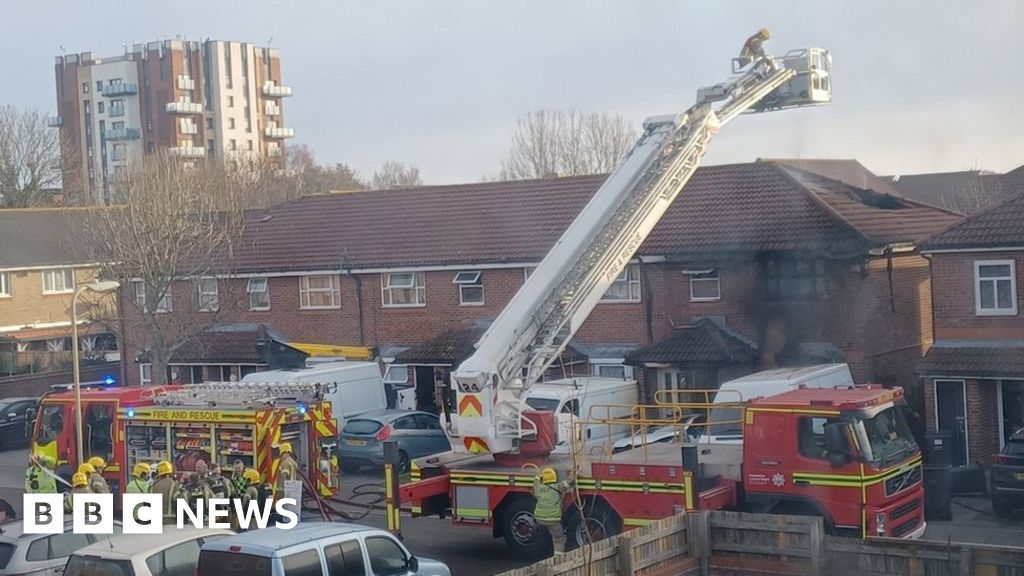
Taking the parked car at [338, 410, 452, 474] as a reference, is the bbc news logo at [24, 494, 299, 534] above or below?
above

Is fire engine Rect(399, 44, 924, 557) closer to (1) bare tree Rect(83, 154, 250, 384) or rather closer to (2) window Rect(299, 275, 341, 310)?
(1) bare tree Rect(83, 154, 250, 384)

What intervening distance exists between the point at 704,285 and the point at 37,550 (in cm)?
1666

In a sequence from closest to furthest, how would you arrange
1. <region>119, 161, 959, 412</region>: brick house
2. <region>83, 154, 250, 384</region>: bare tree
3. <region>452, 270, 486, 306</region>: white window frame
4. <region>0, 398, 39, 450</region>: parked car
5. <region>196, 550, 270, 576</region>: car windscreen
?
<region>196, 550, 270, 576</region>: car windscreen → <region>119, 161, 959, 412</region>: brick house → <region>452, 270, 486, 306</region>: white window frame → <region>83, 154, 250, 384</region>: bare tree → <region>0, 398, 39, 450</region>: parked car

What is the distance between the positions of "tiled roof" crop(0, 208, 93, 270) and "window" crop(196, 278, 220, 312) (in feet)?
39.1

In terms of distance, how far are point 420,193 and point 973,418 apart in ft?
56.7

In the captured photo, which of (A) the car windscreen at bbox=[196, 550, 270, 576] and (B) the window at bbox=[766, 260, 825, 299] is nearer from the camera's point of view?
(A) the car windscreen at bbox=[196, 550, 270, 576]

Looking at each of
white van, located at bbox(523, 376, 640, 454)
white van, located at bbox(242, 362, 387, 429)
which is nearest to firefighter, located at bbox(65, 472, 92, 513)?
white van, located at bbox(523, 376, 640, 454)

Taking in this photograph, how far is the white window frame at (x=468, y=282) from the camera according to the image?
98.0ft

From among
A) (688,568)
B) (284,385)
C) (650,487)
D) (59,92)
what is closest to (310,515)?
(284,385)

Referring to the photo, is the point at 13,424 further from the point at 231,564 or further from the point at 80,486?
the point at 231,564

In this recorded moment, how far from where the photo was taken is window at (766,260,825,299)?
24.8 m

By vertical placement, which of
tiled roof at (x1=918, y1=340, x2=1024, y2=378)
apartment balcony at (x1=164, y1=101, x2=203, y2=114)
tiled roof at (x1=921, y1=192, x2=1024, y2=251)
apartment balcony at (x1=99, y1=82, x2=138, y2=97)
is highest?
apartment balcony at (x1=99, y1=82, x2=138, y2=97)

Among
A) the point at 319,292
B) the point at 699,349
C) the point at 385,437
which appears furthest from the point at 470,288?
the point at 699,349

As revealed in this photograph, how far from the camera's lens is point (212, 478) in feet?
55.8
